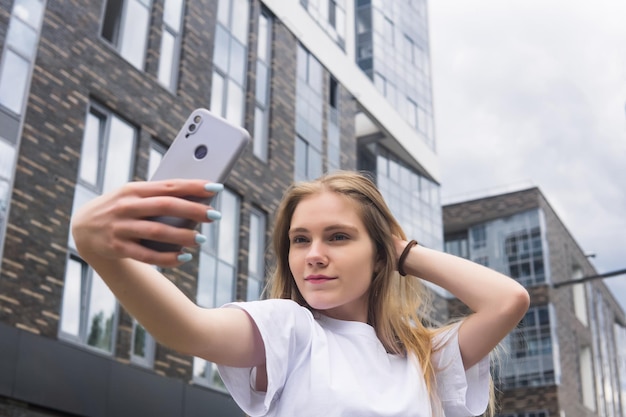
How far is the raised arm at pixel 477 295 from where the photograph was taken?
229 cm

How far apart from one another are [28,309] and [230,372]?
991 cm

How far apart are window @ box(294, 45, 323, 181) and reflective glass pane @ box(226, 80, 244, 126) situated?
2.33 metres

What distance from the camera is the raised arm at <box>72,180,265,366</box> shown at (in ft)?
4.56

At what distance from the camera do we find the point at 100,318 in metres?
12.8

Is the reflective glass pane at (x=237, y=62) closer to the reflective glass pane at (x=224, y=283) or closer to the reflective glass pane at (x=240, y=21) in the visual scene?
the reflective glass pane at (x=240, y=21)

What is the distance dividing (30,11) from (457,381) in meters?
11.5

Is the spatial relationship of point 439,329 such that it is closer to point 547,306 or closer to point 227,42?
point 227,42

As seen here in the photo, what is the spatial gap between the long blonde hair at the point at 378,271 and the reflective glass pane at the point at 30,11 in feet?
35.4

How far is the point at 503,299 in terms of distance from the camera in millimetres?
2287

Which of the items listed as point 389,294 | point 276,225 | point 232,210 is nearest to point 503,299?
point 389,294

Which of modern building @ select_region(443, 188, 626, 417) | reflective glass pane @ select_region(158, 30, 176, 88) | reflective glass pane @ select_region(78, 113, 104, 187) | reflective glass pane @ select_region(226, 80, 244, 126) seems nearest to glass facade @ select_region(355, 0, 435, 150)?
modern building @ select_region(443, 188, 626, 417)

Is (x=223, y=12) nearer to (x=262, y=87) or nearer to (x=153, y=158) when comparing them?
(x=262, y=87)

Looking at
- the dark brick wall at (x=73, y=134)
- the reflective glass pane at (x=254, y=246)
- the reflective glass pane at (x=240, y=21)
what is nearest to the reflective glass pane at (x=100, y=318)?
the dark brick wall at (x=73, y=134)

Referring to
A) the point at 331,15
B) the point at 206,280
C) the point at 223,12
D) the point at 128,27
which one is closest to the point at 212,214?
the point at 128,27
